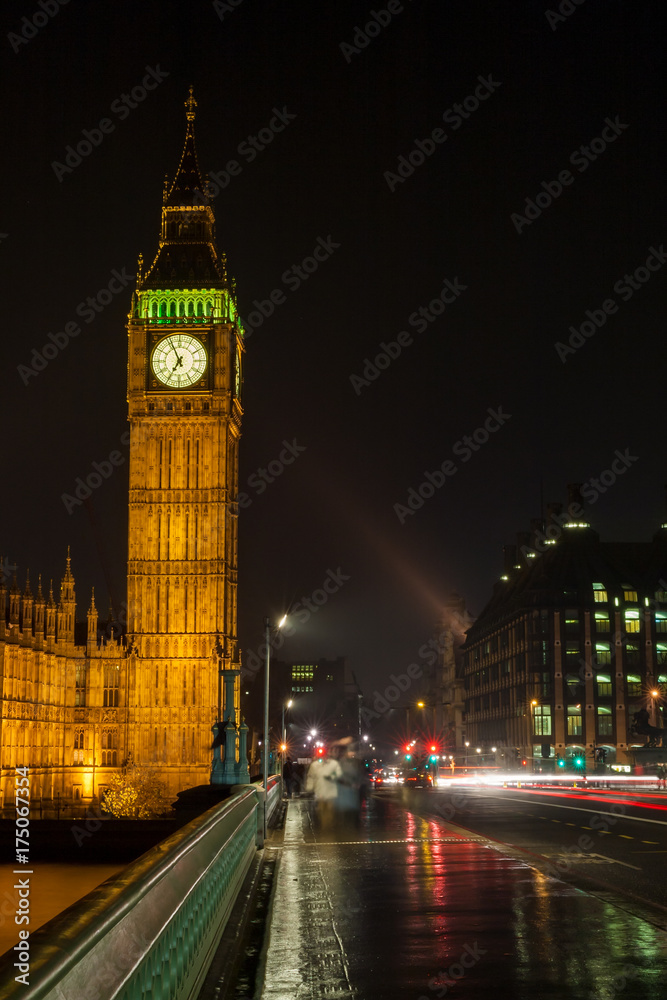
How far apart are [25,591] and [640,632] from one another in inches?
2589

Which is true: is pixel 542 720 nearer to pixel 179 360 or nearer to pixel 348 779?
pixel 179 360

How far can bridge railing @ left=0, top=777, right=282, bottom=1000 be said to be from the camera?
15.1 ft

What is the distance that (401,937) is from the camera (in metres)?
13.2

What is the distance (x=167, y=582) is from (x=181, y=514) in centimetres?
561

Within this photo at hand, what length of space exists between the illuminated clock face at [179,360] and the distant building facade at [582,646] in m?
42.1

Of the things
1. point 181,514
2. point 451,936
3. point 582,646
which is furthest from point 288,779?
point 582,646

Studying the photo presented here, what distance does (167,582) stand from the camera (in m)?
93.8

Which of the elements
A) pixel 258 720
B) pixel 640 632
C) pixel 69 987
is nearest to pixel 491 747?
pixel 640 632

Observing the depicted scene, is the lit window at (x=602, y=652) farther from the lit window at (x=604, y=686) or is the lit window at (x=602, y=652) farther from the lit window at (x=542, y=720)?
the lit window at (x=542, y=720)

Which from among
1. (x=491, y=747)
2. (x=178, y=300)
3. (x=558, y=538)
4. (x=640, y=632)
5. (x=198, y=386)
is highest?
(x=178, y=300)

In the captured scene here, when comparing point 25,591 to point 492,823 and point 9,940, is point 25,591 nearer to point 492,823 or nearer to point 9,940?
point 492,823

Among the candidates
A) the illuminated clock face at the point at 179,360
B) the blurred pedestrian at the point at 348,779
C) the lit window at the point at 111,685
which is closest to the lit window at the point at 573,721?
the lit window at the point at 111,685

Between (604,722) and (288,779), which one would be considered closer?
(288,779)

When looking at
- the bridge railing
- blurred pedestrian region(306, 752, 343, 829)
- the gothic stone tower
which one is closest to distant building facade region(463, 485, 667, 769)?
the gothic stone tower
